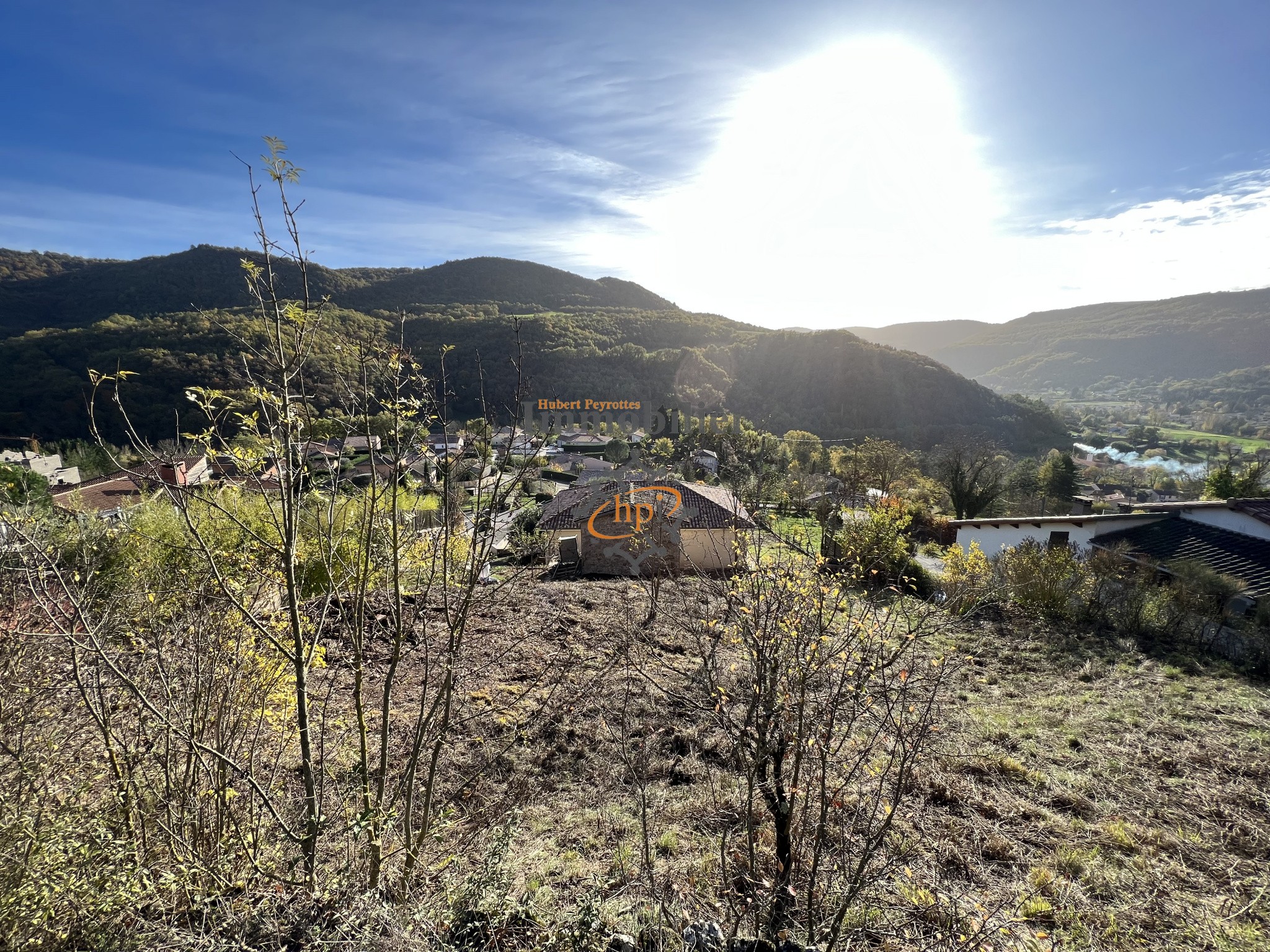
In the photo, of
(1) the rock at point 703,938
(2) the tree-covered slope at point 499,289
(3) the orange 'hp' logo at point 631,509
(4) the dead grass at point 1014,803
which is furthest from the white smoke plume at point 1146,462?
(2) the tree-covered slope at point 499,289

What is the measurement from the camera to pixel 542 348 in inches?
2371

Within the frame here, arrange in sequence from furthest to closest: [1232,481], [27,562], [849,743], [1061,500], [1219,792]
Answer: [1061,500] < [1232,481] < [849,743] < [1219,792] < [27,562]

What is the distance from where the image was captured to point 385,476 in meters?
2.77

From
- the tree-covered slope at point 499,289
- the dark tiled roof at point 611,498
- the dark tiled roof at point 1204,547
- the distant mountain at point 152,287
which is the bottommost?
the dark tiled roof at point 611,498

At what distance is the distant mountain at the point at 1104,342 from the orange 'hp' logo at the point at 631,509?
117 m

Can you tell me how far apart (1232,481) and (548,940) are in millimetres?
31061

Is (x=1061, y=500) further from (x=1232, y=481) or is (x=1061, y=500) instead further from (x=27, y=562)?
(x=27, y=562)

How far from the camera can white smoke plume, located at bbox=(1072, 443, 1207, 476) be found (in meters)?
49.2

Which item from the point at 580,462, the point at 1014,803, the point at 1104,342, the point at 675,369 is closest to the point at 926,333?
the point at 1104,342

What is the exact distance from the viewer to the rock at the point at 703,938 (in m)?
2.72

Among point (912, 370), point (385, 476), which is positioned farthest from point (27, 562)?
point (912, 370)

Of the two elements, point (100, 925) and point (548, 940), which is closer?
point (100, 925)

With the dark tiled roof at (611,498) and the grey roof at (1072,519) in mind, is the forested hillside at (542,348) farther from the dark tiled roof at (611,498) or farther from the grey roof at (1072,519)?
the grey roof at (1072,519)

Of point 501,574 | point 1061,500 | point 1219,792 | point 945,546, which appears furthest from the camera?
point 1061,500
